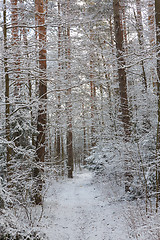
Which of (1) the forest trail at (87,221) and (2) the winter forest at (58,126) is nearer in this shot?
(2) the winter forest at (58,126)

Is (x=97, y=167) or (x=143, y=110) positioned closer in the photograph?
(x=143, y=110)

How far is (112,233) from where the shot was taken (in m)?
5.16

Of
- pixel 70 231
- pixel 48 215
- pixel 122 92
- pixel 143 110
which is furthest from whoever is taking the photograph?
pixel 122 92

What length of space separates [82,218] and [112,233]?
6.21ft

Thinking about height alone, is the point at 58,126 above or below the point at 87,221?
above

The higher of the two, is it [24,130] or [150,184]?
[24,130]

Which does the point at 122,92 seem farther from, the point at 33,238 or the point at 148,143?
the point at 33,238

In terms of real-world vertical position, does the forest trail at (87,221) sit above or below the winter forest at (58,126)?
below

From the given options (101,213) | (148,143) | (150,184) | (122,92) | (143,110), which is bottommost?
(101,213)

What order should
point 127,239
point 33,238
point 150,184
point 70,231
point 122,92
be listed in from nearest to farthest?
point 33,238
point 127,239
point 70,231
point 150,184
point 122,92

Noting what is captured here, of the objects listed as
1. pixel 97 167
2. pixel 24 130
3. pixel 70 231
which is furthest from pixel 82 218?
pixel 97 167

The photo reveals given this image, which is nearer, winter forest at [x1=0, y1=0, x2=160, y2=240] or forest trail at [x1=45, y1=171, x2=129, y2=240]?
winter forest at [x1=0, y1=0, x2=160, y2=240]

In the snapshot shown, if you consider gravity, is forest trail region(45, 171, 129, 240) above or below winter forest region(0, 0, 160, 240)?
below

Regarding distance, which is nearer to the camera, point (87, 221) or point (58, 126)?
point (87, 221)
